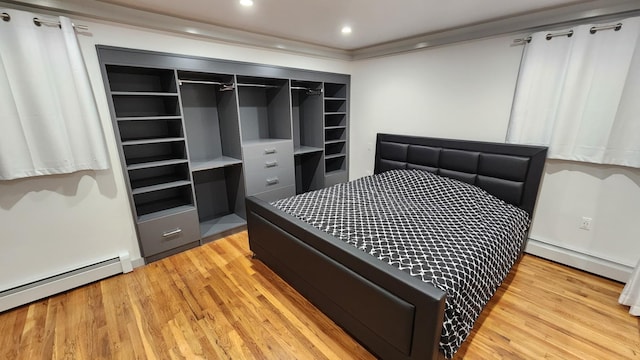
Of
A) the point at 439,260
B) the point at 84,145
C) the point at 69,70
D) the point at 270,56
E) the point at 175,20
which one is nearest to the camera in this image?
the point at 439,260

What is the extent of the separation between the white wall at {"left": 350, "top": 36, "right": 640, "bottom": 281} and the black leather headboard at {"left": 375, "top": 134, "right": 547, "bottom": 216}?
17 cm

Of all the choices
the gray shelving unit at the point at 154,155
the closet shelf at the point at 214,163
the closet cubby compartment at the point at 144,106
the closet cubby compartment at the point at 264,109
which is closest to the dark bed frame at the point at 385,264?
the closet shelf at the point at 214,163

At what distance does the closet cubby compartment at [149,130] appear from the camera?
2586mm

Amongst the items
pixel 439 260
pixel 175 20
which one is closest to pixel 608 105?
pixel 439 260

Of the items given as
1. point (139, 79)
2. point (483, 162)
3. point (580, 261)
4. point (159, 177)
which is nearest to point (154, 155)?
point (159, 177)

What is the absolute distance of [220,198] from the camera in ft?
11.6

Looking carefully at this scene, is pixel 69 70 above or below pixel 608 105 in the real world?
above

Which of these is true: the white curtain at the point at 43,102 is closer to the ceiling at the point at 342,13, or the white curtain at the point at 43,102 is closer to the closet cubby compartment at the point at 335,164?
the ceiling at the point at 342,13

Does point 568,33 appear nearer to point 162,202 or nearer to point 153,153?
point 153,153

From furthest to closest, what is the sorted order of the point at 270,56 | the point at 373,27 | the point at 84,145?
the point at 270,56 → the point at 373,27 → the point at 84,145

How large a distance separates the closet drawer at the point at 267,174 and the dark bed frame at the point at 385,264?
0.77m

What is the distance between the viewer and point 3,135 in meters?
1.82

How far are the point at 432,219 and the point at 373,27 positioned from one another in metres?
2.06

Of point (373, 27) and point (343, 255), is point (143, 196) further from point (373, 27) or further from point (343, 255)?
point (373, 27)
